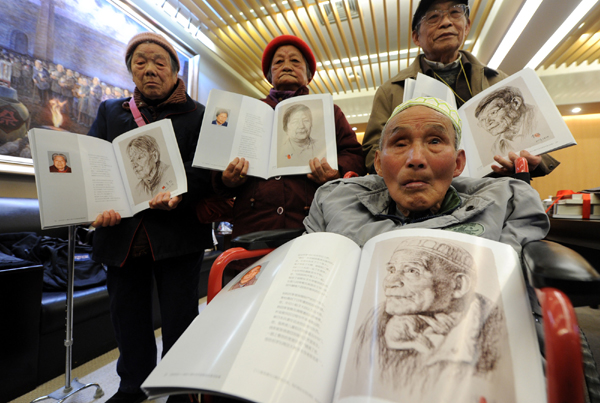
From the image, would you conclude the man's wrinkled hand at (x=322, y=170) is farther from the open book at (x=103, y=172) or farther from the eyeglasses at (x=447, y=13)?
the eyeglasses at (x=447, y=13)

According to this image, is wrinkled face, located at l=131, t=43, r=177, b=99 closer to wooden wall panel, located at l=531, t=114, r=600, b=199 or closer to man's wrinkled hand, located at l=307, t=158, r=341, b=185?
man's wrinkled hand, located at l=307, t=158, r=341, b=185

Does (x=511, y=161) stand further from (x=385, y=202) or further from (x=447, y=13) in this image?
(x=447, y=13)

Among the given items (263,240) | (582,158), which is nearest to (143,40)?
(263,240)

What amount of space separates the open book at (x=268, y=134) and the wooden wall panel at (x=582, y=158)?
592 centimetres

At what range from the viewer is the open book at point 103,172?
1.05m

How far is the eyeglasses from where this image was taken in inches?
53.4

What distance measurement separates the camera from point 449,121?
92cm

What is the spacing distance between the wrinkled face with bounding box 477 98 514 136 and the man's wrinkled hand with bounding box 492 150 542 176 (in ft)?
0.39

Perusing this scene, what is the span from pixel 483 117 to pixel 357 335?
1.06 m

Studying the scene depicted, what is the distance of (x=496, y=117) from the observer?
106 cm

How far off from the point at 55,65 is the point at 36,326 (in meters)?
2.07

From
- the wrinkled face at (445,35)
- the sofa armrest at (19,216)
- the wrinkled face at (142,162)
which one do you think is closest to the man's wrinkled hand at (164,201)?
the wrinkled face at (142,162)

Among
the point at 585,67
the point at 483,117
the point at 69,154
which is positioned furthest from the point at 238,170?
the point at 585,67

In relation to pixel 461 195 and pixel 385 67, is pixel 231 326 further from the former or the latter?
pixel 385 67
